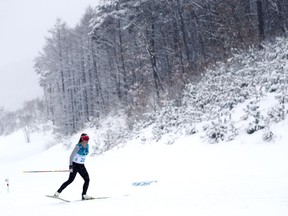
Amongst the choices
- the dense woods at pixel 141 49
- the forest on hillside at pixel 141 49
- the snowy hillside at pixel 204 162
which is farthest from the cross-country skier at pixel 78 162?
the dense woods at pixel 141 49

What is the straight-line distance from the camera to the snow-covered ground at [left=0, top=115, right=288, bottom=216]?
264 inches

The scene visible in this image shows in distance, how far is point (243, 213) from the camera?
5.84 metres

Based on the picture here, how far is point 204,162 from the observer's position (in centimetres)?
1168

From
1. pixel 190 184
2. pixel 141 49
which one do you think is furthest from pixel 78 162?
pixel 141 49

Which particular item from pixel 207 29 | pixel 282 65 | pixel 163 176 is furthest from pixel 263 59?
pixel 207 29

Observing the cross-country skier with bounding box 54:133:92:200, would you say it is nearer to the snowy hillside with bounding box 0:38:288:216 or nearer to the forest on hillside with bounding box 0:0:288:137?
the snowy hillside with bounding box 0:38:288:216

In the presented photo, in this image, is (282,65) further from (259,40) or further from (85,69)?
(85,69)

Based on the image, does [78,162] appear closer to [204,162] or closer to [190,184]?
[190,184]

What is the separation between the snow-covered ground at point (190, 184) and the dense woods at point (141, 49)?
6.42 meters

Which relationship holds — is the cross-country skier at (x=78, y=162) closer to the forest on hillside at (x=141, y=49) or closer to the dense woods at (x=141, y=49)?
the forest on hillside at (x=141, y=49)

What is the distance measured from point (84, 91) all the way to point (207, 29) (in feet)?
70.1

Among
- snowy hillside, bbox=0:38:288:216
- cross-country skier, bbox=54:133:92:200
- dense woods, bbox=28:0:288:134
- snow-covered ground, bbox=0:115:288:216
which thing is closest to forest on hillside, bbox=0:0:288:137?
dense woods, bbox=28:0:288:134

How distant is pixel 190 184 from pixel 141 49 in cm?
2015

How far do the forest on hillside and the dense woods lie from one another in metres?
0.06
